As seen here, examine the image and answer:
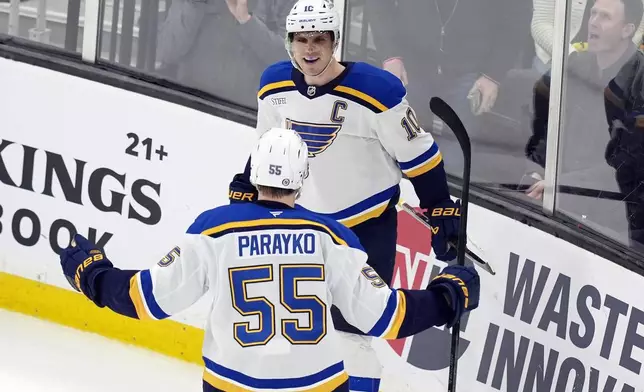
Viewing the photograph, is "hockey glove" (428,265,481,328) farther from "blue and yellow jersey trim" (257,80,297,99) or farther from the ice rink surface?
the ice rink surface

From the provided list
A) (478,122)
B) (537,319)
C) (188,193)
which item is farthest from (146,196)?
(537,319)

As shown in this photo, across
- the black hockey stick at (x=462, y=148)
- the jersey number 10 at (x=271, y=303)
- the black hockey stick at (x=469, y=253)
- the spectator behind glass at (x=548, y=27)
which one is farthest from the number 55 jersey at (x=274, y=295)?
the spectator behind glass at (x=548, y=27)

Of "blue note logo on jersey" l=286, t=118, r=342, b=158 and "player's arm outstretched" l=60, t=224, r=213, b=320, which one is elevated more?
"blue note logo on jersey" l=286, t=118, r=342, b=158

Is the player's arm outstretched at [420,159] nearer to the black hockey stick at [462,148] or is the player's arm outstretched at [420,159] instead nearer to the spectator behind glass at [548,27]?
the black hockey stick at [462,148]

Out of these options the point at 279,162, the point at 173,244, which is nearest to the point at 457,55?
the point at 173,244

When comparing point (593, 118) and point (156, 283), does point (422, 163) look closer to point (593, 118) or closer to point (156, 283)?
point (593, 118)

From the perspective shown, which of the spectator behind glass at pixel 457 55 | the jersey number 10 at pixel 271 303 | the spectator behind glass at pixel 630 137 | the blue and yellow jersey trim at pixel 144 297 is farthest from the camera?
the spectator behind glass at pixel 457 55

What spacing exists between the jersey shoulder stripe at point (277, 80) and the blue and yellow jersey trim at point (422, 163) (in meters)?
0.35

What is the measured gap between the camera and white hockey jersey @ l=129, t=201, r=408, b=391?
6.82ft

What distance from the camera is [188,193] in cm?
384

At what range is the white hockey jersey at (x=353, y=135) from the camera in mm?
2699

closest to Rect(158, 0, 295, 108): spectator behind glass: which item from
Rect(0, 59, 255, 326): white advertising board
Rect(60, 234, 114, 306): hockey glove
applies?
Rect(0, 59, 255, 326): white advertising board

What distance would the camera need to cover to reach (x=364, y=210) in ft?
9.14

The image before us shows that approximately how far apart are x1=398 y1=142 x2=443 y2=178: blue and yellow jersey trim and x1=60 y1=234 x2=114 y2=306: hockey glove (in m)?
0.82
